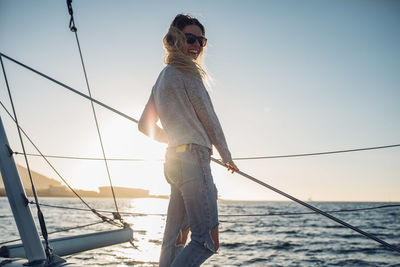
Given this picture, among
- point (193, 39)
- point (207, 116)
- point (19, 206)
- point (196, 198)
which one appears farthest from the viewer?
point (19, 206)

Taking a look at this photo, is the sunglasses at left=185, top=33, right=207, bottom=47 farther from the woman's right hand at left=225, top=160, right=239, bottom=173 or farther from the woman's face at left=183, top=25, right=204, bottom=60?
the woman's right hand at left=225, top=160, right=239, bottom=173

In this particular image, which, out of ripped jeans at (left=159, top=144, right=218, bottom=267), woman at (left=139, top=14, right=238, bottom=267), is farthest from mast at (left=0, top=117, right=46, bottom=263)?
ripped jeans at (left=159, top=144, right=218, bottom=267)

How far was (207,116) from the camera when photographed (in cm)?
188

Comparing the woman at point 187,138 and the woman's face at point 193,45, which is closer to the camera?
the woman at point 187,138

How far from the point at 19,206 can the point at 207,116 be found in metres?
1.86

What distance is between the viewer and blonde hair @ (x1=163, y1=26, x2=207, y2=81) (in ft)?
6.31

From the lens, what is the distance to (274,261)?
11.9 metres

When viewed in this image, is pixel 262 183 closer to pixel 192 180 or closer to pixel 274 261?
pixel 192 180

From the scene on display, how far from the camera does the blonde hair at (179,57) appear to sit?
192 cm

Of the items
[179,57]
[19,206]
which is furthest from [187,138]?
[19,206]

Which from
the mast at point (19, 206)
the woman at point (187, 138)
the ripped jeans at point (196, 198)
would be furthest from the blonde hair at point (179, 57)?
the mast at point (19, 206)

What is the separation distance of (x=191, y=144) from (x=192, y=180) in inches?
7.8

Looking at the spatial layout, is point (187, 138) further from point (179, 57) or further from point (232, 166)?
point (179, 57)

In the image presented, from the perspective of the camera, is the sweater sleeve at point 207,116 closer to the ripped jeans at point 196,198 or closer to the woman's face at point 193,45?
the ripped jeans at point 196,198
